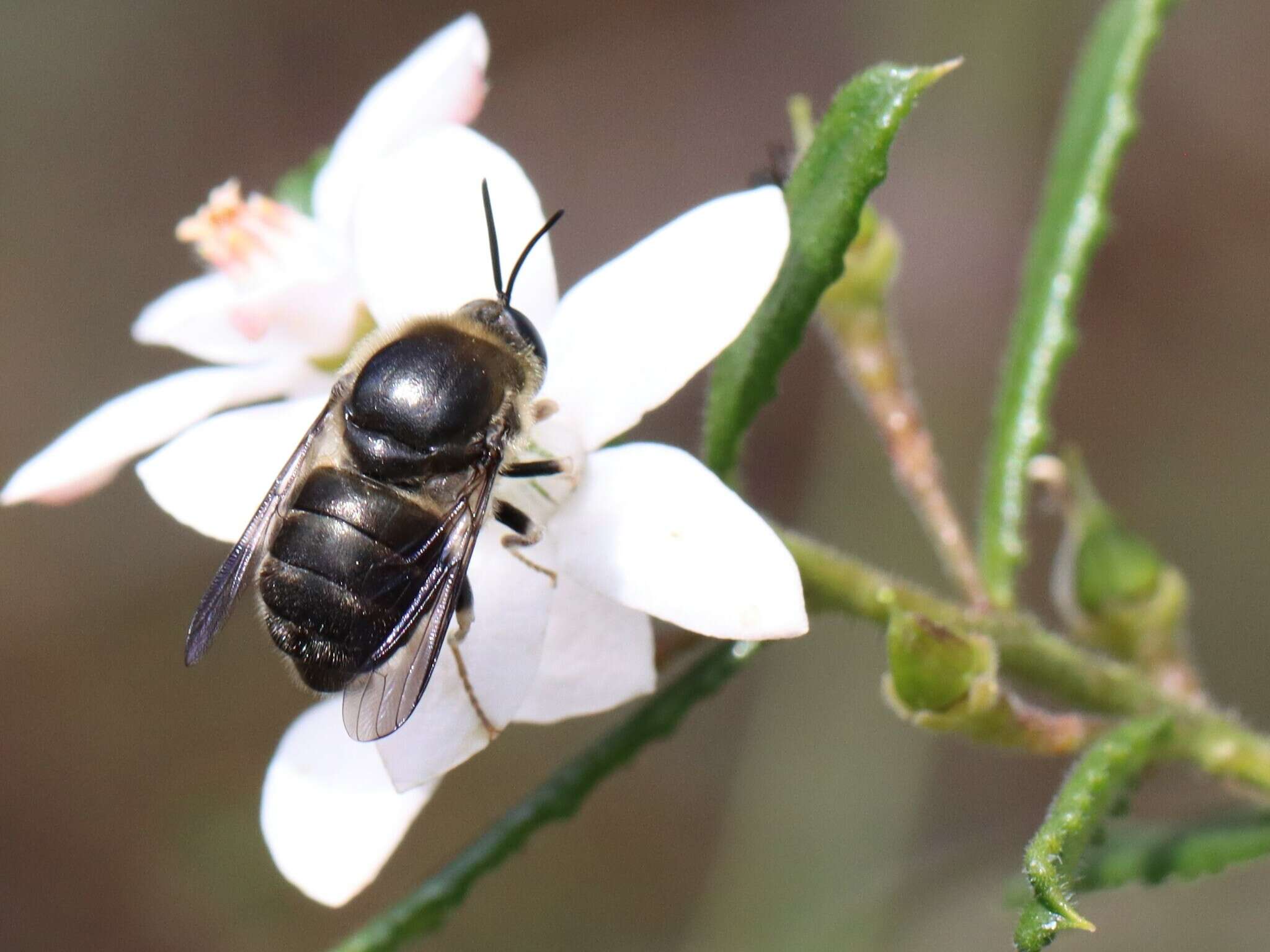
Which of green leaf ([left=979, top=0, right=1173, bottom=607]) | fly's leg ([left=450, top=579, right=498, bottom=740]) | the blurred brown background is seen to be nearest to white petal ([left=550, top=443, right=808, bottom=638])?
fly's leg ([left=450, top=579, right=498, bottom=740])

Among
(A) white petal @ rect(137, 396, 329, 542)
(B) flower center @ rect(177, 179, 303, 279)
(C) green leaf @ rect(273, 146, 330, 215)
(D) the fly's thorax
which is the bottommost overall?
(A) white petal @ rect(137, 396, 329, 542)

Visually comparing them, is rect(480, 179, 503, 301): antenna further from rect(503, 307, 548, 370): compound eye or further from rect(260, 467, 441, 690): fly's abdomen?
rect(260, 467, 441, 690): fly's abdomen

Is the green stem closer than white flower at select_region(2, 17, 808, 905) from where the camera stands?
No

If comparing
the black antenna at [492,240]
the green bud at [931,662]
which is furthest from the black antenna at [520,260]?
the green bud at [931,662]

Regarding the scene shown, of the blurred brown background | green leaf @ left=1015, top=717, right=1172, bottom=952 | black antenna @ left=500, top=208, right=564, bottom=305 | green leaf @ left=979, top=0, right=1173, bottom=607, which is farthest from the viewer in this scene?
the blurred brown background

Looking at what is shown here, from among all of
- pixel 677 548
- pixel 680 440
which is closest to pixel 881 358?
pixel 677 548

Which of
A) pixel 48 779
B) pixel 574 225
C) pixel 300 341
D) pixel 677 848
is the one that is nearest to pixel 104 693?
pixel 48 779

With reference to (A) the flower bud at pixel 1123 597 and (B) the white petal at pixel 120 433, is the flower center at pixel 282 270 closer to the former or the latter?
(B) the white petal at pixel 120 433
